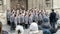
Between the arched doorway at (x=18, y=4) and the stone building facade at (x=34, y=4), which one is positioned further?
the arched doorway at (x=18, y=4)

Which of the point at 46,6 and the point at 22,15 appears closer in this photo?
the point at 22,15

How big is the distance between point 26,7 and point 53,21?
10805 millimetres

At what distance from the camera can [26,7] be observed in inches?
1029

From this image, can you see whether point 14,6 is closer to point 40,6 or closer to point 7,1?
point 7,1

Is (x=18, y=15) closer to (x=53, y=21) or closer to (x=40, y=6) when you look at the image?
(x=53, y=21)

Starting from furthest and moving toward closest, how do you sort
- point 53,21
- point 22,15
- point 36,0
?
point 36,0 → point 22,15 → point 53,21

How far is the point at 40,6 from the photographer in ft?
84.5

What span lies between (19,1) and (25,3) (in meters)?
0.74

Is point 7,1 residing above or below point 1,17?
above

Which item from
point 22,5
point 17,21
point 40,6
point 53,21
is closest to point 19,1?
point 22,5

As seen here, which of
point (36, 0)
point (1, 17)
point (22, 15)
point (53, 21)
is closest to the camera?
point (53, 21)

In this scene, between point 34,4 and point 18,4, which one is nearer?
point 34,4

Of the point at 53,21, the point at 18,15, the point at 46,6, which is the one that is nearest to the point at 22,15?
the point at 18,15

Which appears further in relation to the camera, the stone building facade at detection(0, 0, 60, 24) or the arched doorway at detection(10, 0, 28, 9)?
the arched doorway at detection(10, 0, 28, 9)
